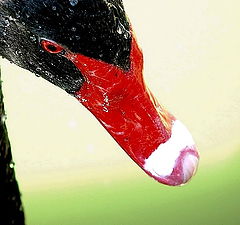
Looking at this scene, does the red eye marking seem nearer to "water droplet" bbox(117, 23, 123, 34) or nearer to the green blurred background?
"water droplet" bbox(117, 23, 123, 34)

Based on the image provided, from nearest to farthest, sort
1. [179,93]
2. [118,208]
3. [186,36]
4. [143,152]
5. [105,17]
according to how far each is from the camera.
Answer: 1. [105,17]
2. [143,152]
3. [118,208]
4. [179,93]
5. [186,36]

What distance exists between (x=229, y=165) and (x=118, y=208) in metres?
0.55

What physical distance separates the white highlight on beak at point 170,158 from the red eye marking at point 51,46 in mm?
202

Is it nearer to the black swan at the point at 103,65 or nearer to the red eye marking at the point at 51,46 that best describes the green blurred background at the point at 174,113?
the black swan at the point at 103,65

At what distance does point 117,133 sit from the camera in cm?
87

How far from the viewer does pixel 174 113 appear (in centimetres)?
305

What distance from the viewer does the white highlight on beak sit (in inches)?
32.0

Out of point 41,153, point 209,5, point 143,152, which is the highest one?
point 209,5

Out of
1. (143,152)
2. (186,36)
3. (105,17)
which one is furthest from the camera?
(186,36)

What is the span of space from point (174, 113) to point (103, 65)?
2.28 metres

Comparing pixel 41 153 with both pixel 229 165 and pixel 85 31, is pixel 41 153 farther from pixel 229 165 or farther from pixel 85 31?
pixel 85 31

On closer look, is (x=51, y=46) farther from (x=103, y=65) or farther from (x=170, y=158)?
(x=170, y=158)

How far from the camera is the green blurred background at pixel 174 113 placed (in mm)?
2645

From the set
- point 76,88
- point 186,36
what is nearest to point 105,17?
point 76,88
